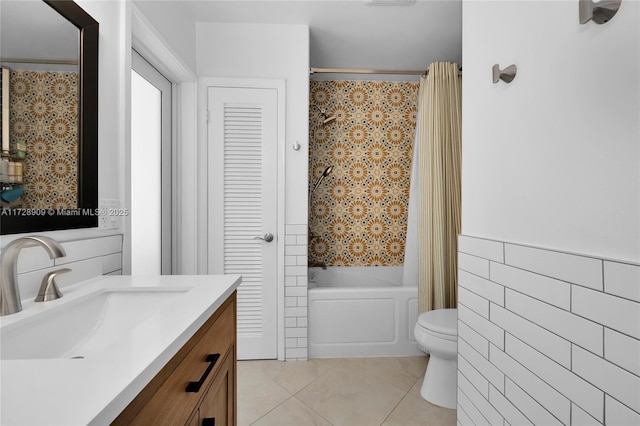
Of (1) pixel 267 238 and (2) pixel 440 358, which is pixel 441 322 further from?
(1) pixel 267 238

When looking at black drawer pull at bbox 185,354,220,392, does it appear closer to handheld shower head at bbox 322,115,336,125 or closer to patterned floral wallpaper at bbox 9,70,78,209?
patterned floral wallpaper at bbox 9,70,78,209

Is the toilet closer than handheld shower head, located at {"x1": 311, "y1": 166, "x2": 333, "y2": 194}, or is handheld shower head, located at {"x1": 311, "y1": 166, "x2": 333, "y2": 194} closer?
the toilet

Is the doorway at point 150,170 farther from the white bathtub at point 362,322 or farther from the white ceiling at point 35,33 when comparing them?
the white bathtub at point 362,322

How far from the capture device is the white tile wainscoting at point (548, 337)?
737 mm

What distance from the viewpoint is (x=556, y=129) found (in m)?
0.93

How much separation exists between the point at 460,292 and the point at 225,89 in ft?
6.66

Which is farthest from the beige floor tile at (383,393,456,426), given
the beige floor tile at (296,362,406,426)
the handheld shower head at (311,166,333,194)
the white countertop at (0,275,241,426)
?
the handheld shower head at (311,166,333,194)

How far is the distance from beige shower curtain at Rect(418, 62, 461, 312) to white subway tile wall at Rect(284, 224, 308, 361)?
861 millimetres

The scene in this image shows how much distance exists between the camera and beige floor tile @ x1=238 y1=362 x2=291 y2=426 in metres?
1.79

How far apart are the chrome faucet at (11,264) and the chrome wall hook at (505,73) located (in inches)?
54.9

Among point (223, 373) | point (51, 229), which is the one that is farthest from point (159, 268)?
point (223, 373)

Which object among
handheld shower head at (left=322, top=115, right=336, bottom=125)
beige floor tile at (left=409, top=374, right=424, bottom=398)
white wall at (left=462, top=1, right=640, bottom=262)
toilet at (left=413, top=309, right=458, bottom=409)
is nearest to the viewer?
white wall at (left=462, top=1, right=640, bottom=262)

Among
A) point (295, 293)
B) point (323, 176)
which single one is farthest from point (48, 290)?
point (323, 176)

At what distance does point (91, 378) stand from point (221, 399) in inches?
25.6
